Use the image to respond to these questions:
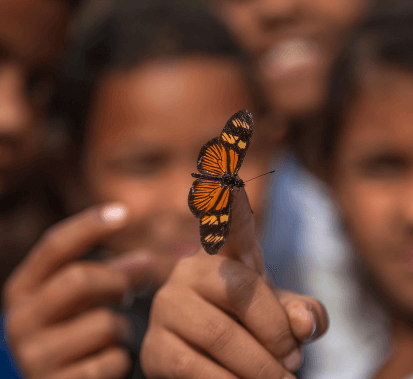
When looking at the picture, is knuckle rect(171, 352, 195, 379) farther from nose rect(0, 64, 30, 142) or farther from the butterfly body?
nose rect(0, 64, 30, 142)

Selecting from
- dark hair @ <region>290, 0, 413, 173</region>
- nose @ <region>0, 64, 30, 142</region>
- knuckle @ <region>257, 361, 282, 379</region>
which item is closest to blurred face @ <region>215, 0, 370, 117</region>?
dark hair @ <region>290, 0, 413, 173</region>

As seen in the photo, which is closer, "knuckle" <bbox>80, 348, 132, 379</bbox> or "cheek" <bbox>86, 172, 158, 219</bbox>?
"knuckle" <bbox>80, 348, 132, 379</bbox>

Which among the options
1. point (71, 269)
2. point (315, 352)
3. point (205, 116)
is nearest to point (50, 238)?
point (71, 269)

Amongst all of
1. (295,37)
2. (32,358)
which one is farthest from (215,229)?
(295,37)

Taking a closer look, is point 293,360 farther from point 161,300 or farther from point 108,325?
point 108,325

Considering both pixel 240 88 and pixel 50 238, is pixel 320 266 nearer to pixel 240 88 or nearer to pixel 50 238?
pixel 240 88
